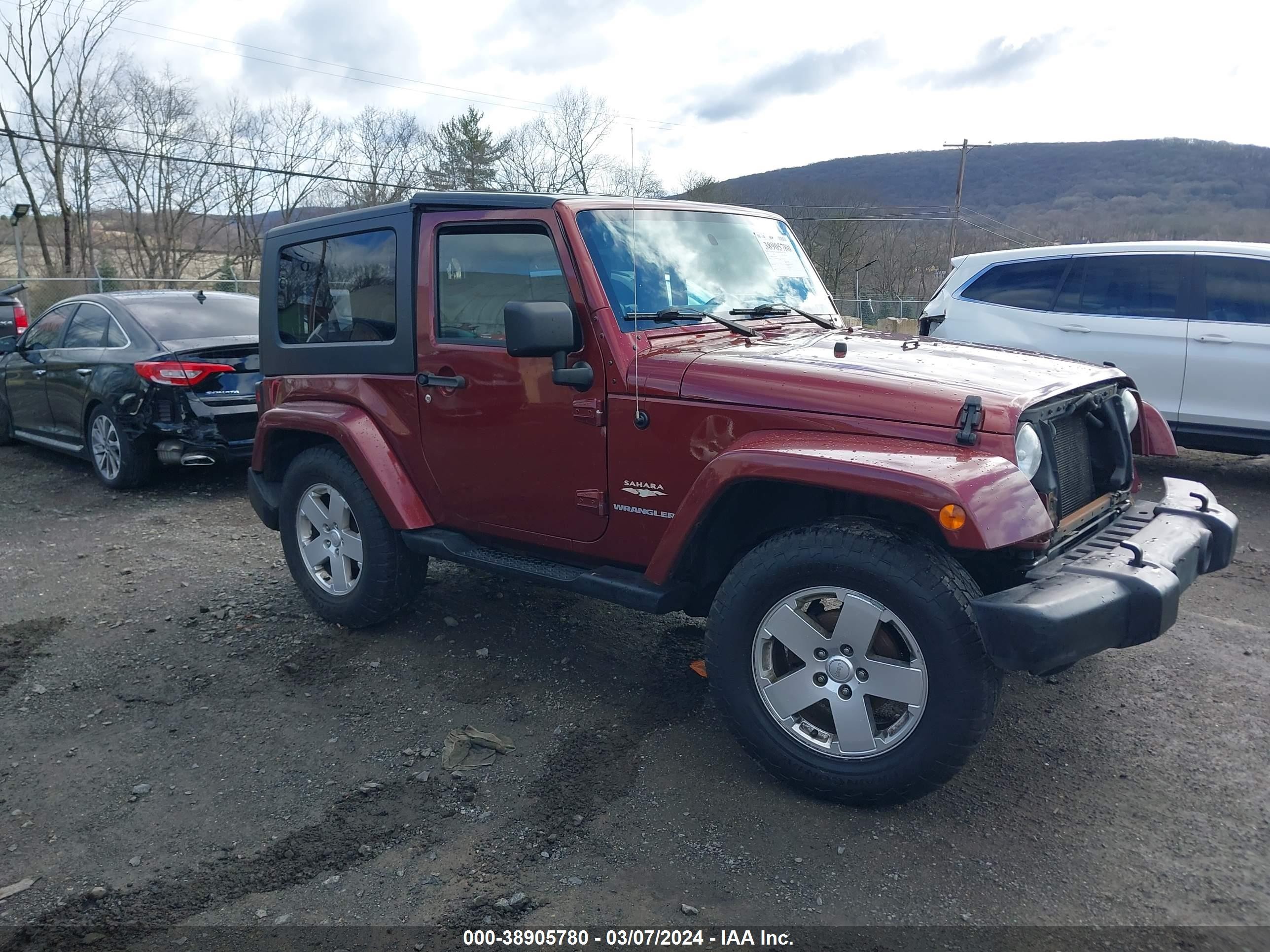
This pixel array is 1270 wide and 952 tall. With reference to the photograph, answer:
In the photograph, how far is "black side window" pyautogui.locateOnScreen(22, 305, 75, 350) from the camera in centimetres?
829

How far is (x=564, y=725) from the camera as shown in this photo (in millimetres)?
3645

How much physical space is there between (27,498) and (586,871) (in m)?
6.70

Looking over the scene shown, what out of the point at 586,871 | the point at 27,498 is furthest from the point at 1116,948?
the point at 27,498

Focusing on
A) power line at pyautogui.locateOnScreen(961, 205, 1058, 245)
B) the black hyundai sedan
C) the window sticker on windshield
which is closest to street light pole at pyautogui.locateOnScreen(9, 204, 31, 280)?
the black hyundai sedan

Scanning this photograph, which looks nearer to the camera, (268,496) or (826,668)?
(826,668)

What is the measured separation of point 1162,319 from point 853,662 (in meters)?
5.73

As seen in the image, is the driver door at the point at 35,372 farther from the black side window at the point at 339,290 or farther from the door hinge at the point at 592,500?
the door hinge at the point at 592,500

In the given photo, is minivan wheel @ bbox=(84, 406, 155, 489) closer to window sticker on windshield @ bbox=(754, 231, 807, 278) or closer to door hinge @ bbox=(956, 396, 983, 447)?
window sticker on windshield @ bbox=(754, 231, 807, 278)

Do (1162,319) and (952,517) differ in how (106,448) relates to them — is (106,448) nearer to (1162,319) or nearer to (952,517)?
(952,517)

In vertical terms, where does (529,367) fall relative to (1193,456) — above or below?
above

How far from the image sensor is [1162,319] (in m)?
7.23

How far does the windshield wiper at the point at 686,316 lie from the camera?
3.61 metres

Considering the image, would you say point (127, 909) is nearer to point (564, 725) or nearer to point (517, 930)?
point (517, 930)

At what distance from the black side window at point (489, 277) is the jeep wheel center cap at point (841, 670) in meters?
1.67
